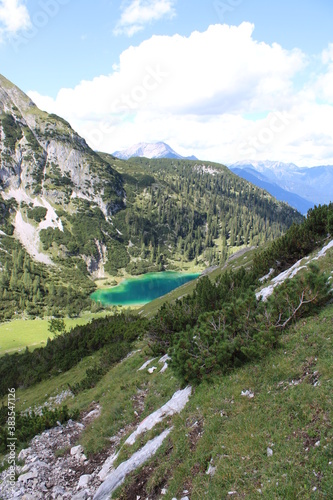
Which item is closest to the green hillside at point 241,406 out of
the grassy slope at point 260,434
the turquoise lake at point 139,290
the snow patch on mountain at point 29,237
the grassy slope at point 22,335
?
the grassy slope at point 260,434

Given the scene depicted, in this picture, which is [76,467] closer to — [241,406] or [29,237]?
[241,406]

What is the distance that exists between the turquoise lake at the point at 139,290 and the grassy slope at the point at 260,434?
429 ft

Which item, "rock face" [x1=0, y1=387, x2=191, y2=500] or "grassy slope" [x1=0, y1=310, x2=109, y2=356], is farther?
"grassy slope" [x1=0, y1=310, x2=109, y2=356]

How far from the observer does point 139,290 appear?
164000 mm

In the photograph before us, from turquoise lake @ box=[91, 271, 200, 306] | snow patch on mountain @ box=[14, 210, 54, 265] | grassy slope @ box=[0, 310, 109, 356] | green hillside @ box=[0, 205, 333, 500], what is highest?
snow patch on mountain @ box=[14, 210, 54, 265]

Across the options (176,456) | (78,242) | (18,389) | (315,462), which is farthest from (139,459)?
(78,242)

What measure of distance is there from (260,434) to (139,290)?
15944 cm

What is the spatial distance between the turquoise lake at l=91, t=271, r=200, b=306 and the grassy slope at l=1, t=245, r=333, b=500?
5151 inches

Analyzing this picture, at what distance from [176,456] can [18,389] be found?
29.4 m

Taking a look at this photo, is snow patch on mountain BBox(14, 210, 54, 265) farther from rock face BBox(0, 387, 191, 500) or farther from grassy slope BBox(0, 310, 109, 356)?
rock face BBox(0, 387, 191, 500)

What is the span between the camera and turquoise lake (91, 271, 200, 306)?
14600cm

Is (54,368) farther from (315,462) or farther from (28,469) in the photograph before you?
(315,462)

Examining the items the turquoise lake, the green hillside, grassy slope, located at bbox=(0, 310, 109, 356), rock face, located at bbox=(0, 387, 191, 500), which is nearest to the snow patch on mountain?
the turquoise lake

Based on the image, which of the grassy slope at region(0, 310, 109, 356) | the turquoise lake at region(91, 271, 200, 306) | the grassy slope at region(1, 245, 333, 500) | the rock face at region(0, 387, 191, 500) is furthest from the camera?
the turquoise lake at region(91, 271, 200, 306)
